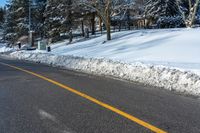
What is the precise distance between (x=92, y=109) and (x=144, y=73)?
16.1ft

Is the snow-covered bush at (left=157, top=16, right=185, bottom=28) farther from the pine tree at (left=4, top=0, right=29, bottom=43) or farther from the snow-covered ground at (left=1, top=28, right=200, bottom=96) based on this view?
the snow-covered ground at (left=1, top=28, right=200, bottom=96)

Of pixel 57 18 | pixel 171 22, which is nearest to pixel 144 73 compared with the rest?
pixel 57 18

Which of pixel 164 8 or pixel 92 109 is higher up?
pixel 164 8

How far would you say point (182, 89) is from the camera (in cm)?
941

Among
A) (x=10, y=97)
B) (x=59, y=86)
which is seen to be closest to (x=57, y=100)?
(x=10, y=97)

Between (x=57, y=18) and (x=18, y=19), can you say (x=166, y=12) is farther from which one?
(x=18, y=19)

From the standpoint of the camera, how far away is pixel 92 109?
716cm

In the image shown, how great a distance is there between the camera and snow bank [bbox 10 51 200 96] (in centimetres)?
955

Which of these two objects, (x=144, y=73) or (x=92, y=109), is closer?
(x=92, y=109)

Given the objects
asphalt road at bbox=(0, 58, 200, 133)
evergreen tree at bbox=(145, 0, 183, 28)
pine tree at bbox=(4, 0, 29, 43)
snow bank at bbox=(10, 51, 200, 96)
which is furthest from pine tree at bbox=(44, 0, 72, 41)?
asphalt road at bbox=(0, 58, 200, 133)

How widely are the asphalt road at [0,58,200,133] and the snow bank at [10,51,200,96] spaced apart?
60 cm

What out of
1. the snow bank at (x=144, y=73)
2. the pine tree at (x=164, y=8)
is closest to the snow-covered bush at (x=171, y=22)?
the pine tree at (x=164, y=8)

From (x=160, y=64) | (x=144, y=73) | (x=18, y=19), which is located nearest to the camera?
(x=144, y=73)

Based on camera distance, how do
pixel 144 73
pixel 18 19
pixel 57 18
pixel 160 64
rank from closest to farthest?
1. pixel 144 73
2. pixel 160 64
3. pixel 57 18
4. pixel 18 19
